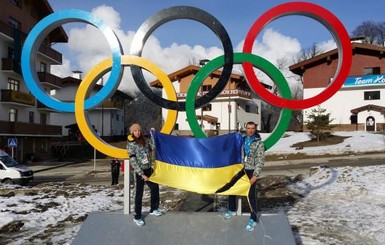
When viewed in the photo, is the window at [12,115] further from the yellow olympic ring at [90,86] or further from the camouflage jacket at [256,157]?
the camouflage jacket at [256,157]

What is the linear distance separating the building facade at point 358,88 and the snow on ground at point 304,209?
36.7m

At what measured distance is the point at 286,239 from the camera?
745 centimetres

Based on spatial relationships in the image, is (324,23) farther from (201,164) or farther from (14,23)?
(14,23)

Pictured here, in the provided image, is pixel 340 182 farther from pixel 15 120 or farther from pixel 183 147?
pixel 15 120

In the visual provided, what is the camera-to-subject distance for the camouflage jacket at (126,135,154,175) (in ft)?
27.0

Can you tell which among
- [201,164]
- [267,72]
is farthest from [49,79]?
[201,164]

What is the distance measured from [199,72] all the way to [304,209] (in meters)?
4.72

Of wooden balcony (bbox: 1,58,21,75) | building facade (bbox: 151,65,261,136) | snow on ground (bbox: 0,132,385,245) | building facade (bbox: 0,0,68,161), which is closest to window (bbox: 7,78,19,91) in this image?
building facade (bbox: 0,0,68,161)

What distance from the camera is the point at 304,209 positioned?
1134 cm

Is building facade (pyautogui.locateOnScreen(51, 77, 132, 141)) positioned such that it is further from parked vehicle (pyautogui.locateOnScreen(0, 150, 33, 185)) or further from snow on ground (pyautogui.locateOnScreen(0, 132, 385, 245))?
snow on ground (pyautogui.locateOnScreen(0, 132, 385, 245))

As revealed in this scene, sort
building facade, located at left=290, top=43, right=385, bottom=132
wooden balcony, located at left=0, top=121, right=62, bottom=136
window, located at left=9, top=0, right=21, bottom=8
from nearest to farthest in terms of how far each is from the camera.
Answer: wooden balcony, located at left=0, top=121, right=62, bottom=136, window, located at left=9, top=0, right=21, bottom=8, building facade, located at left=290, top=43, right=385, bottom=132

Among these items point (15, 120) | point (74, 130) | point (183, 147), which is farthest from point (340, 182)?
point (74, 130)

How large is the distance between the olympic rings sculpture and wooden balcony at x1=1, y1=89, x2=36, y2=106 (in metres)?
30.9

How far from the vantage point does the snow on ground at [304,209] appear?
29.3 ft
